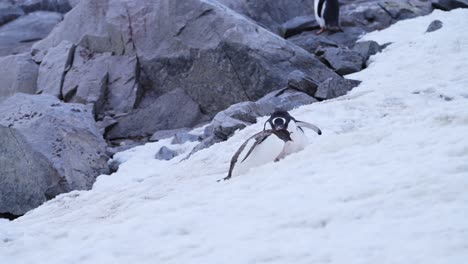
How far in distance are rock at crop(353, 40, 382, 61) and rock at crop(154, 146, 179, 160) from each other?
4.90m

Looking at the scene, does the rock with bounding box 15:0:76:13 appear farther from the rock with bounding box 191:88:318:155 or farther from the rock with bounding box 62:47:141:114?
the rock with bounding box 191:88:318:155

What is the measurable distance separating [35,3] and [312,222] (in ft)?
62.1

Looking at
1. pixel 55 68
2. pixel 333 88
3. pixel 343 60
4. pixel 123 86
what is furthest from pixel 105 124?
pixel 343 60

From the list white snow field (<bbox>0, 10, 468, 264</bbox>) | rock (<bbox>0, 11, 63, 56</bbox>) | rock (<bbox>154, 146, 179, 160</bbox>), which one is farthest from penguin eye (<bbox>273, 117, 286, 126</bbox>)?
rock (<bbox>0, 11, 63, 56</bbox>)

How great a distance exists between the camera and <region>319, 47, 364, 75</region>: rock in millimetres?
10523

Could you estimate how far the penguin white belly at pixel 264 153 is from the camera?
454cm

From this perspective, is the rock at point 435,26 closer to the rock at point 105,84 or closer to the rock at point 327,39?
the rock at point 327,39

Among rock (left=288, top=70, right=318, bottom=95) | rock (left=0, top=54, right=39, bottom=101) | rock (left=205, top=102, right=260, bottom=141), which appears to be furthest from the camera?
rock (left=0, top=54, right=39, bottom=101)

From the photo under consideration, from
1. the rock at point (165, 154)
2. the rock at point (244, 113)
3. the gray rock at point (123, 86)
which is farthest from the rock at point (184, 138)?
the gray rock at point (123, 86)

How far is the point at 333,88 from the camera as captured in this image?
8547mm

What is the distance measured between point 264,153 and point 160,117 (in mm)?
6283

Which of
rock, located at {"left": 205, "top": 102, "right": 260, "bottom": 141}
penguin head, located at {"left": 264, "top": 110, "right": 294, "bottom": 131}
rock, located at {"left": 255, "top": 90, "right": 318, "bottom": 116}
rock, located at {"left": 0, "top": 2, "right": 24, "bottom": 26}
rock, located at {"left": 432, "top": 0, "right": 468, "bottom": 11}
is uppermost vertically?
penguin head, located at {"left": 264, "top": 110, "right": 294, "bottom": 131}

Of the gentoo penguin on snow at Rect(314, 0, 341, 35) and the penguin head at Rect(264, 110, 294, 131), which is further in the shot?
the gentoo penguin on snow at Rect(314, 0, 341, 35)

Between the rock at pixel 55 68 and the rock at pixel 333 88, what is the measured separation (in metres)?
5.49
